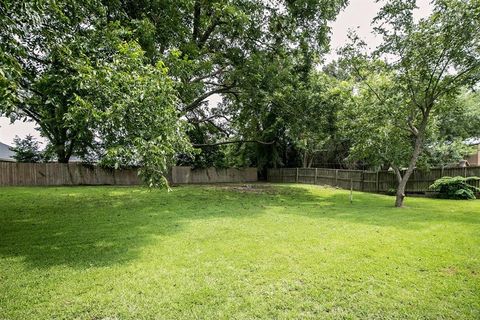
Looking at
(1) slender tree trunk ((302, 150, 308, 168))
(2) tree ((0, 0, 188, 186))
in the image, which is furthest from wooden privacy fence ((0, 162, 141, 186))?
(1) slender tree trunk ((302, 150, 308, 168))

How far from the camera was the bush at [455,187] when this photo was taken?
11805mm

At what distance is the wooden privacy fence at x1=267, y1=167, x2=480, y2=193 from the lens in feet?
44.1

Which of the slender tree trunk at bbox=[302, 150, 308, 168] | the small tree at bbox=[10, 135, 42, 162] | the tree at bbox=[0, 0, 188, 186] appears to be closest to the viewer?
the tree at bbox=[0, 0, 188, 186]

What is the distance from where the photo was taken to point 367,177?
16484 mm

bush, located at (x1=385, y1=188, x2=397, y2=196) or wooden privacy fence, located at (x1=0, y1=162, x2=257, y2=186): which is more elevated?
wooden privacy fence, located at (x1=0, y1=162, x2=257, y2=186)

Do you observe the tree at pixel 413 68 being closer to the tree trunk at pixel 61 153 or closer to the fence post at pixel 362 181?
the fence post at pixel 362 181

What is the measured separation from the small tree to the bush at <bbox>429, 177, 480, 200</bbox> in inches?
866

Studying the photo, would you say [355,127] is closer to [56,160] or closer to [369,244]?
[369,244]

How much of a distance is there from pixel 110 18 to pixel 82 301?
771 centimetres

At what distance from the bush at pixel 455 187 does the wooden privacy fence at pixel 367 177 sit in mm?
428

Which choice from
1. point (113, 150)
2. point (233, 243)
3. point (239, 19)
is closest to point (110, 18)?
point (239, 19)

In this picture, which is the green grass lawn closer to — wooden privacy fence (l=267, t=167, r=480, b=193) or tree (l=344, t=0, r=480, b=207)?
tree (l=344, t=0, r=480, b=207)

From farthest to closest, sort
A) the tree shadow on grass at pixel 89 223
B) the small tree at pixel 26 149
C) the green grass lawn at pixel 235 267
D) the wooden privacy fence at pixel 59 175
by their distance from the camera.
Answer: the small tree at pixel 26 149
the wooden privacy fence at pixel 59 175
the tree shadow on grass at pixel 89 223
the green grass lawn at pixel 235 267

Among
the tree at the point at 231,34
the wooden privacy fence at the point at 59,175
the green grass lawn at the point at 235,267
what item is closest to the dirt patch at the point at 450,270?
the green grass lawn at the point at 235,267
